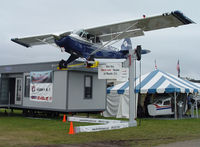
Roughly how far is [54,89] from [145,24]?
20.7 feet

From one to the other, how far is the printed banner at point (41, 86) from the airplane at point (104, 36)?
176 cm

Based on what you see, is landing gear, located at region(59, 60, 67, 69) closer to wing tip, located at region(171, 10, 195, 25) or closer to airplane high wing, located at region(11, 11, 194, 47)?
airplane high wing, located at region(11, 11, 194, 47)

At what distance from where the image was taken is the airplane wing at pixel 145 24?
11.4 meters

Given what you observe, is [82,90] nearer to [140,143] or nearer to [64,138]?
[64,138]

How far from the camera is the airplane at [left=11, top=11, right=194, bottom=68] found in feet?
39.1

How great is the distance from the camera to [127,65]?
11.9 metres

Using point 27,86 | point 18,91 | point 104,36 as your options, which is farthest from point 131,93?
point 18,91

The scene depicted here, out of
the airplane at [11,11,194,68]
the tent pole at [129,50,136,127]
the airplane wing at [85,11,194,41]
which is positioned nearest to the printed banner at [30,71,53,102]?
the airplane at [11,11,194,68]

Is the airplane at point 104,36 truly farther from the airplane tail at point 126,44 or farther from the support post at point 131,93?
the support post at point 131,93

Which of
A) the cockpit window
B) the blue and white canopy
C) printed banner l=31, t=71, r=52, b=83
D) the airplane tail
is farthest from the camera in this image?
the blue and white canopy

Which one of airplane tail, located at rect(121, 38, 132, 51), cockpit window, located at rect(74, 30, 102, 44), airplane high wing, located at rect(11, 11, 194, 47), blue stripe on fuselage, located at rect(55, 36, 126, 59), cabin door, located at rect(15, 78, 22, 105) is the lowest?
cabin door, located at rect(15, 78, 22, 105)

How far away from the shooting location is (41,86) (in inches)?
627

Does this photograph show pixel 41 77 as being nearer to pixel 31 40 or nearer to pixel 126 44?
pixel 31 40

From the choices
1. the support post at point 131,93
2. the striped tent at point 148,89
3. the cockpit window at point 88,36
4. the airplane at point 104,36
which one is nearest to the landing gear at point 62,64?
the airplane at point 104,36
